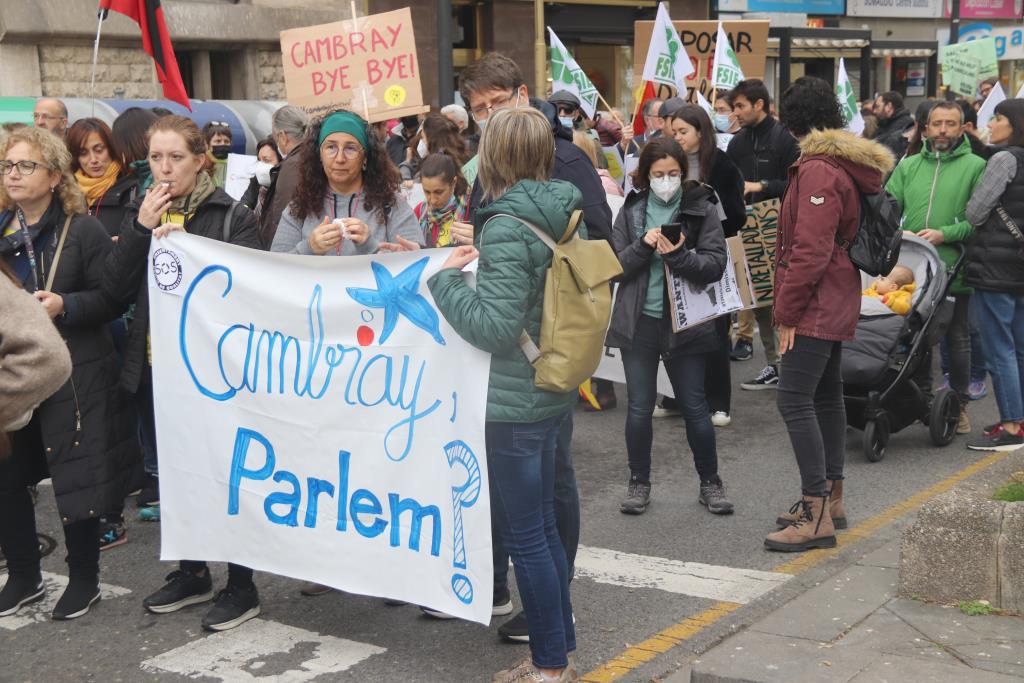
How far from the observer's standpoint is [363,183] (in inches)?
198

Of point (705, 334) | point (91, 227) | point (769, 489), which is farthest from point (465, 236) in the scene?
point (769, 489)

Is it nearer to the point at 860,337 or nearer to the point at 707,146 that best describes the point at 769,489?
the point at 860,337

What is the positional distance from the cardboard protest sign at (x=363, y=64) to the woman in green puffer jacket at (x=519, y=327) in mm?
4142

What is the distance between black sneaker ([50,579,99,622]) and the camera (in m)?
4.99

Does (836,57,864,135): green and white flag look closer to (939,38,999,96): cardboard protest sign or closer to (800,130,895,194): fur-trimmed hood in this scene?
(939,38,999,96): cardboard protest sign

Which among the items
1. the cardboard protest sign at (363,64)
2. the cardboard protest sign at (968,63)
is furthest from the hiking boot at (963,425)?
the cardboard protest sign at (968,63)

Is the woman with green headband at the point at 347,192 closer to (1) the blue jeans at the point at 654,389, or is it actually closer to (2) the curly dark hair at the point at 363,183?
(2) the curly dark hair at the point at 363,183

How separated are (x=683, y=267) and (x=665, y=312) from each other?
0.24 m

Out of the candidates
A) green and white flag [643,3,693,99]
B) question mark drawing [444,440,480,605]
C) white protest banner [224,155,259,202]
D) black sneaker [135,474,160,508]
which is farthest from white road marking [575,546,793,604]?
green and white flag [643,3,693,99]

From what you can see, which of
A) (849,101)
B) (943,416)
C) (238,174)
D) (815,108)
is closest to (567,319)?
(815,108)

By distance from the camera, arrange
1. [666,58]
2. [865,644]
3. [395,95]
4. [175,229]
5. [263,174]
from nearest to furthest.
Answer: [865,644], [175,229], [395,95], [263,174], [666,58]

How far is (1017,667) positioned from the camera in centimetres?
401

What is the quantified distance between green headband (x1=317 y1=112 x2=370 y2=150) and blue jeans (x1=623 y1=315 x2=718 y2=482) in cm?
188

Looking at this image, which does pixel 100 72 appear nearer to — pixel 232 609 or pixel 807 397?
pixel 232 609
